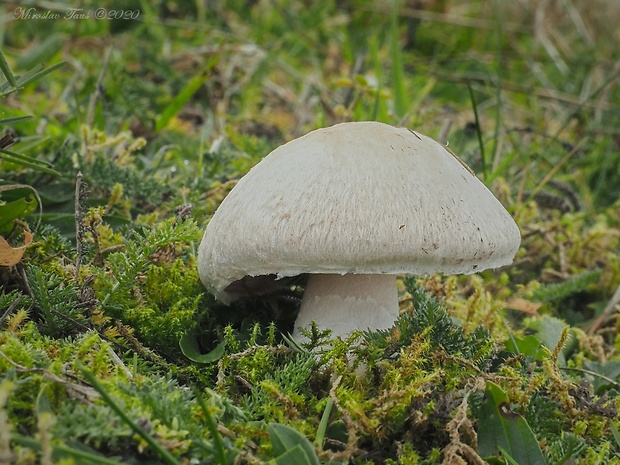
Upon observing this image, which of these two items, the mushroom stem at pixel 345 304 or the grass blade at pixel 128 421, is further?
the mushroom stem at pixel 345 304

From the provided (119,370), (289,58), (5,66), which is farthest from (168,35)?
(119,370)

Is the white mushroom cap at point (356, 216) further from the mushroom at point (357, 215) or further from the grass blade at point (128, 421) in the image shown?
the grass blade at point (128, 421)

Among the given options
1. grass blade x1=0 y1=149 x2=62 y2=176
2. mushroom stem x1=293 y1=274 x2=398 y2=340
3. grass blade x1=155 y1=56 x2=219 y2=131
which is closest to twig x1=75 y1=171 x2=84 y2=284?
grass blade x1=0 y1=149 x2=62 y2=176

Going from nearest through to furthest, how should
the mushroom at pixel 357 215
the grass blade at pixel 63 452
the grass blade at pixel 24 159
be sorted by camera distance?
the grass blade at pixel 63 452 < the mushroom at pixel 357 215 < the grass blade at pixel 24 159

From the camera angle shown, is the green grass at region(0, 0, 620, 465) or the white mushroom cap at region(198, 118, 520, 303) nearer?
the green grass at region(0, 0, 620, 465)

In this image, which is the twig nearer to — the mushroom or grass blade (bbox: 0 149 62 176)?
grass blade (bbox: 0 149 62 176)

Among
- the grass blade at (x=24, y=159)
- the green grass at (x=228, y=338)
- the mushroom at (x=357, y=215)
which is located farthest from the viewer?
the grass blade at (x=24, y=159)

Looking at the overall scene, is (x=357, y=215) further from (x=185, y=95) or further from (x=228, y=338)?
(x=185, y=95)

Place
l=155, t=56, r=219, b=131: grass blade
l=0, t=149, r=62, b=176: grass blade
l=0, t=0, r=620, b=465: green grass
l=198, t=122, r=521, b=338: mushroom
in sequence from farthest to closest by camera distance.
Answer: l=155, t=56, r=219, b=131: grass blade < l=0, t=149, r=62, b=176: grass blade < l=198, t=122, r=521, b=338: mushroom < l=0, t=0, r=620, b=465: green grass

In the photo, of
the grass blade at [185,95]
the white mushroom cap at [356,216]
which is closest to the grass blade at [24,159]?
the white mushroom cap at [356,216]

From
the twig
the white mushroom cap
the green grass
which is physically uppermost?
the white mushroom cap
